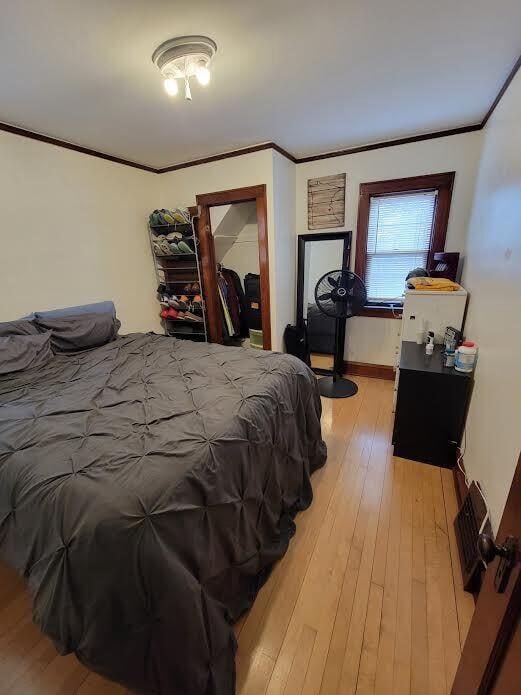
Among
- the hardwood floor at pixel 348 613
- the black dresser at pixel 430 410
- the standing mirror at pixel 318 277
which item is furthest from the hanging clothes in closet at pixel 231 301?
the hardwood floor at pixel 348 613

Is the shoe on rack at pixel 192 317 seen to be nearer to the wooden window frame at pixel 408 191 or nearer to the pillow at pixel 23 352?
the pillow at pixel 23 352

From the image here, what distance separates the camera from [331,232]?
3.24m

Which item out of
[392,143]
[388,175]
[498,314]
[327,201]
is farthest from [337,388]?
[392,143]

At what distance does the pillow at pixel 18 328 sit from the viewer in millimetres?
2102

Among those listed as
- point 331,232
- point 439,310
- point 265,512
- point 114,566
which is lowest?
point 265,512

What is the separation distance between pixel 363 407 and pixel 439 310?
1.09 m

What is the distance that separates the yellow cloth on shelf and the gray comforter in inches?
56.1

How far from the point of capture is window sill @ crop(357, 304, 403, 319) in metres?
3.14

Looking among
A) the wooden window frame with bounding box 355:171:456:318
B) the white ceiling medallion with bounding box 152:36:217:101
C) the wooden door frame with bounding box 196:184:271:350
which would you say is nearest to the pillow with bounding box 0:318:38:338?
the wooden door frame with bounding box 196:184:271:350

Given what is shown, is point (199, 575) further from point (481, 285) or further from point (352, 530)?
point (481, 285)

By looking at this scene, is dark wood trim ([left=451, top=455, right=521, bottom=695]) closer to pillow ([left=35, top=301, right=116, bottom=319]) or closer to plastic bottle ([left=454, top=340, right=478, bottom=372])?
plastic bottle ([left=454, top=340, right=478, bottom=372])

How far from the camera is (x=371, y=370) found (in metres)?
3.42

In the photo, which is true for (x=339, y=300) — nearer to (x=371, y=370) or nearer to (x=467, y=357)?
(x=371, y=370)

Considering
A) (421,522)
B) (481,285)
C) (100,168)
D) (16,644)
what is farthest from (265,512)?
(100,168)
